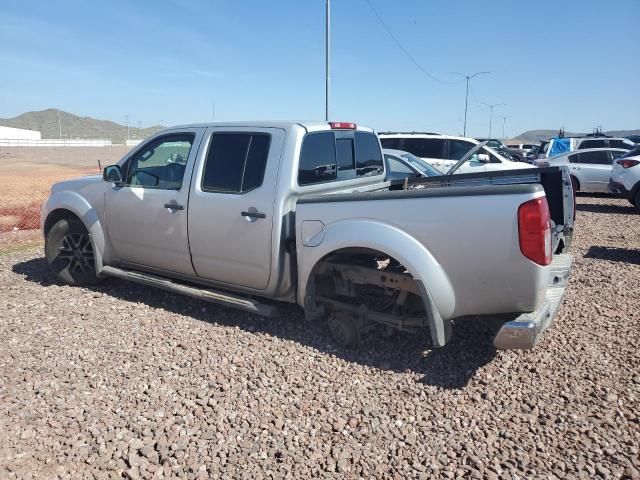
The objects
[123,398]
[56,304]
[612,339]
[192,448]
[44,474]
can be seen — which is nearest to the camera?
[44,474]

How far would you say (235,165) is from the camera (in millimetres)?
4547

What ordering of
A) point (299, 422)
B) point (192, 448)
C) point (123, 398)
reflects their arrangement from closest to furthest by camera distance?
1. point (192, 448)
2. point (299, 422)
3. point (123, 398)

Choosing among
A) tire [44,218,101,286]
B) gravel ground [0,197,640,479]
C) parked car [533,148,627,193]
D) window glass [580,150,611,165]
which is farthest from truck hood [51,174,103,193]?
window glass [580,150,611,165]

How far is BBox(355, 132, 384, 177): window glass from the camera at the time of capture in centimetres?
525

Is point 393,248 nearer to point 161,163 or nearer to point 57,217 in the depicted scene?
point 161,163

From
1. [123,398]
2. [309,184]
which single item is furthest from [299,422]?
[309,184]

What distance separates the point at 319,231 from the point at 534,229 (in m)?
1.62

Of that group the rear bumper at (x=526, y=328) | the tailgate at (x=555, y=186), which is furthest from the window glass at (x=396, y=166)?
the rear bumper at (x=526, y=328)

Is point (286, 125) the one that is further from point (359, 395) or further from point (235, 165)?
point (359, 395)

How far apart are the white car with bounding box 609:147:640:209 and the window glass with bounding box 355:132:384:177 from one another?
9.38 m

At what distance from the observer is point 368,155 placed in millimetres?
5434

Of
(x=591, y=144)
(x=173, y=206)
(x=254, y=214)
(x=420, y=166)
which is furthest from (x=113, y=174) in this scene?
(x=591, y=144)

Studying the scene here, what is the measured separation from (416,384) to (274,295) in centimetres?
148

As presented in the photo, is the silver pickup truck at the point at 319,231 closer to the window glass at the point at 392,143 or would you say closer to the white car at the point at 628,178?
the window glass at the point at 392,143
